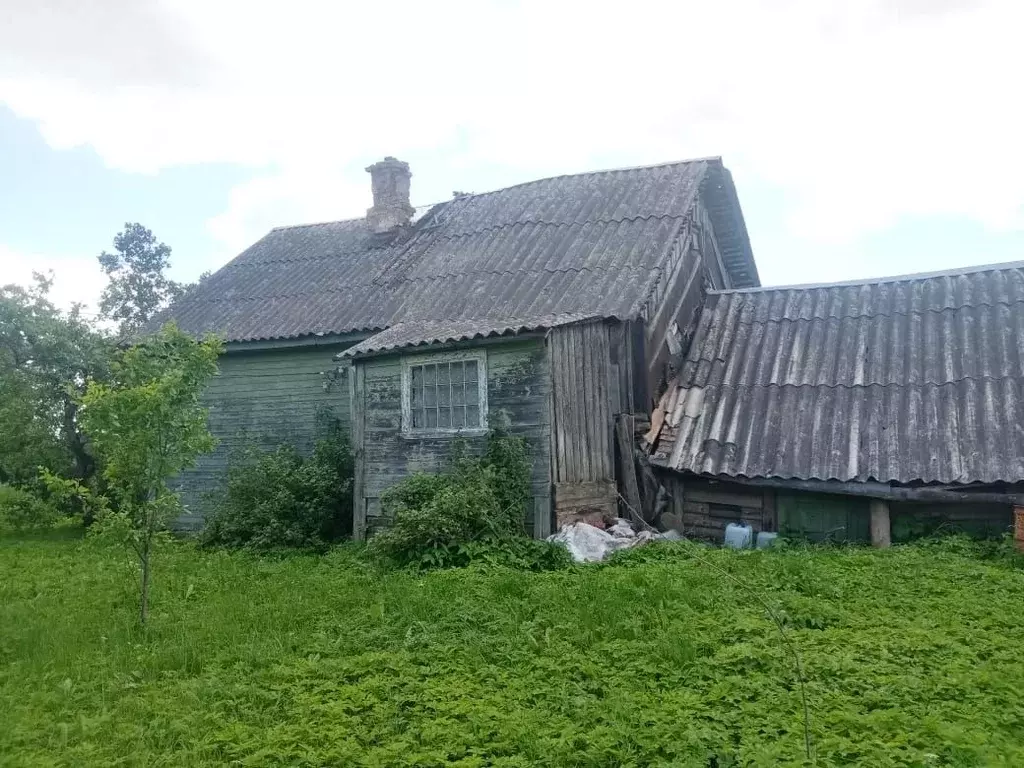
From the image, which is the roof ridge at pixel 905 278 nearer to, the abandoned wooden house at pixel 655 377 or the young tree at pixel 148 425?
the abandoned wooden house at pixel 655 377

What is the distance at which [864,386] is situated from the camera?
1048cm

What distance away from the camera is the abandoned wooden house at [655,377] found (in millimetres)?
9703

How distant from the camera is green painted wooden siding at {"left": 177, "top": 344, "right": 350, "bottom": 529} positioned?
1349 centimetres

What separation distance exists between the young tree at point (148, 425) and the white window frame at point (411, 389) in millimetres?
3606

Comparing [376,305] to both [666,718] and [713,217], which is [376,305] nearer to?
[713,217]

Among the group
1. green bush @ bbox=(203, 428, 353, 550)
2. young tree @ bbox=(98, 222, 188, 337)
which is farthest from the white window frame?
young tree @ bbox=(98, 222, 188, 337)

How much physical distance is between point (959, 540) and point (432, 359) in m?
6.81

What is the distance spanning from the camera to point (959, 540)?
866 centimetres

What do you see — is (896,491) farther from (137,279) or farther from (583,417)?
(137,279)

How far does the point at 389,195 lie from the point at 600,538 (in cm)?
1033

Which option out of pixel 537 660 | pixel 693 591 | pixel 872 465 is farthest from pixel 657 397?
pixel 537 660

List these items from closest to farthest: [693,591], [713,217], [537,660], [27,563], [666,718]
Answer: [666,718] < [537,660] < [693,591] < [27,563] < [713,217]

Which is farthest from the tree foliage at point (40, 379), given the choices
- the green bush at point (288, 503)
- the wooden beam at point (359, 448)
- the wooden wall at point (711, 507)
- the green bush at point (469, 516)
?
the wooden wall at point (711, 507)

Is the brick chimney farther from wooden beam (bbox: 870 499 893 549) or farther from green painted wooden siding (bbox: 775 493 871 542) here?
wooden beam (bbox: 870 499 893 549)
